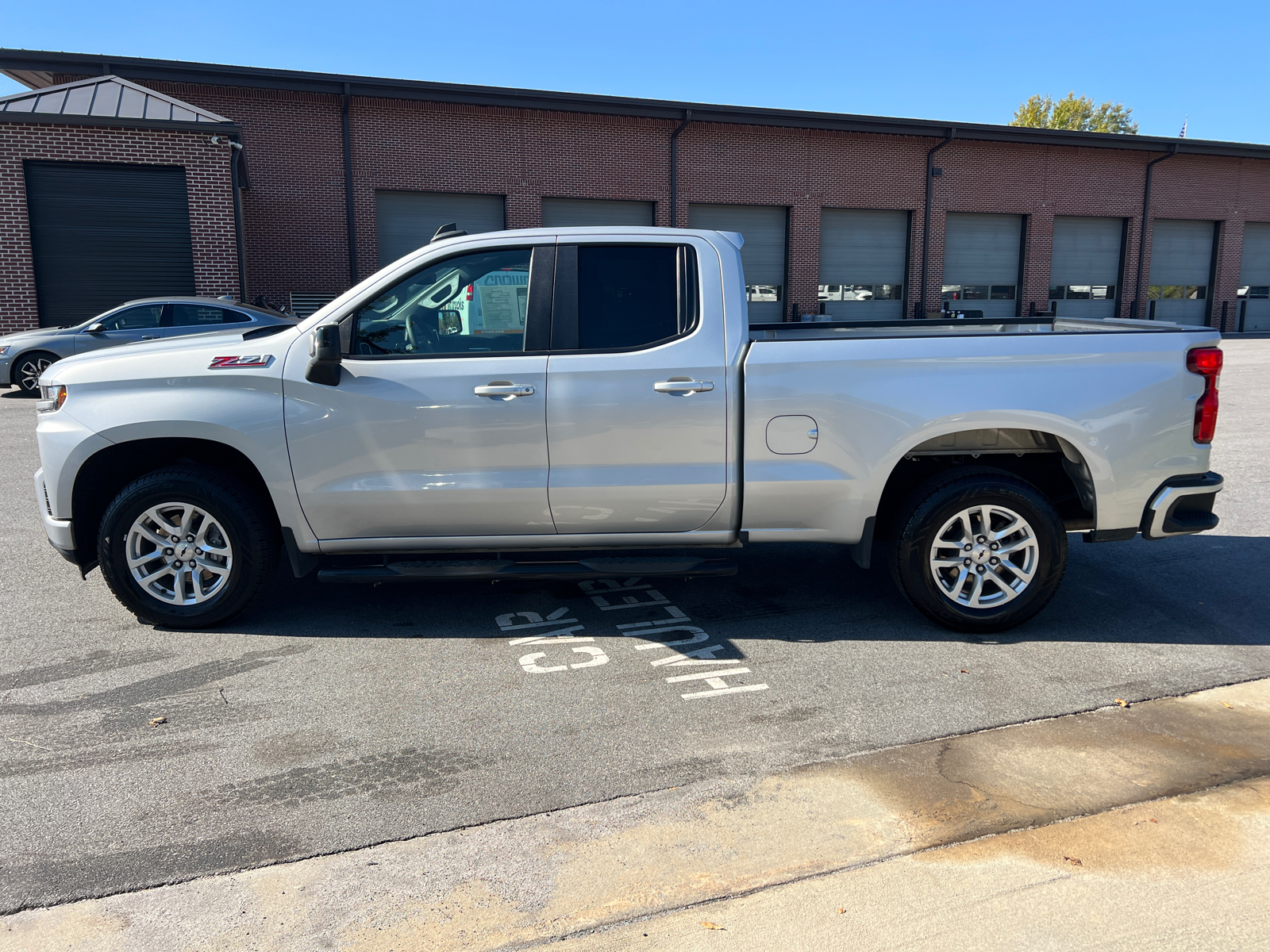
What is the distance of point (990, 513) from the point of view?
4867 mm

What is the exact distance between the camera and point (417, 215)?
83.8 ft

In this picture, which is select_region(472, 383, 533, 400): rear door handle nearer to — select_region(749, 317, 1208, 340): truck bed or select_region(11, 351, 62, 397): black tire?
select_region(749, 317, 1208, 340): truck bed

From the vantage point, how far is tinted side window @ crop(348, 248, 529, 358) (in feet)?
15.5

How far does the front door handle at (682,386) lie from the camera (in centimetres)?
462

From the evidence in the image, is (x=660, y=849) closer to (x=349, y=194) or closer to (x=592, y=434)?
(x=592, y=434)

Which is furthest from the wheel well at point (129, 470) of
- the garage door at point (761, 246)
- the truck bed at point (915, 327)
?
the garage door at point (761, 246)

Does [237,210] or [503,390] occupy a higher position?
[237,210]

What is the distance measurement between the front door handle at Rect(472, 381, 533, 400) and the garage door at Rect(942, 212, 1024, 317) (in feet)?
95.5

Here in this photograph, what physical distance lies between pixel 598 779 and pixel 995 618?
2.50 m

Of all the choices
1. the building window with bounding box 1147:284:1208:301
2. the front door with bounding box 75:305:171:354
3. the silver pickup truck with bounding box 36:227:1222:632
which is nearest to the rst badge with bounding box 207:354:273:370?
the silver pickup truck with bounding box 36:227:1222:632

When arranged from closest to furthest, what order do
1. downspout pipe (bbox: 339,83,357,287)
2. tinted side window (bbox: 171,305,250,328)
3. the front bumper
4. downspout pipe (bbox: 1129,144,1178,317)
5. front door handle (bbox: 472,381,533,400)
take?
front door handle (bbox: 472,381,533,400) → the front bumper → tinted side window (bbox: 171,305,250,328) → downspout pipe (bbox: 339,83,357,287) → downspout pipe (bbox: 1129,144,1178,317)

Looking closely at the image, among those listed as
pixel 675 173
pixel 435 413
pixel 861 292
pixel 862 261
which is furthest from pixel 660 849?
pixel 862 261

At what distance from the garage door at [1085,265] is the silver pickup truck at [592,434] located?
3065 cm

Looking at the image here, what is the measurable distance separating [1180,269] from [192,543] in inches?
1499
